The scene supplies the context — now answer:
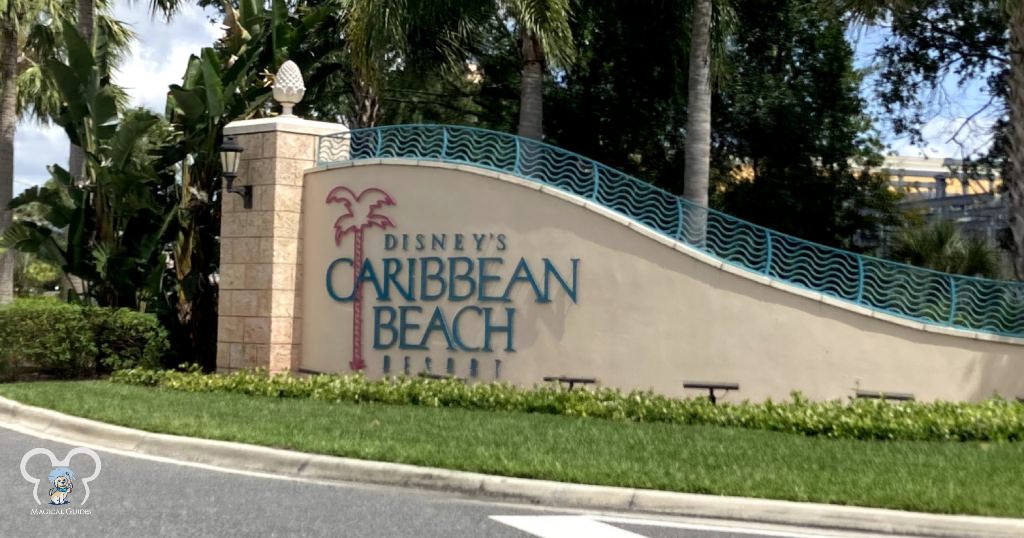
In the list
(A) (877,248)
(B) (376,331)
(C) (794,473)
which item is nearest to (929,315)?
(C) (794,473)

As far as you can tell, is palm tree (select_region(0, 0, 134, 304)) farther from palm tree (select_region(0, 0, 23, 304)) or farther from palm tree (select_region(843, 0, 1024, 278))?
palm tree (select_region(843, 0, 1024, 278))

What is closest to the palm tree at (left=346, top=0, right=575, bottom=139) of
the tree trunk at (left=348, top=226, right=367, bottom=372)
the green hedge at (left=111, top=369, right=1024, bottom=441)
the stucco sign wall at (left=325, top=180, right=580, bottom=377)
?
the stucco sign wall at (left=325, top=180, right=580, bottom=377)

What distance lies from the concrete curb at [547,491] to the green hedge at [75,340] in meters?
5.53

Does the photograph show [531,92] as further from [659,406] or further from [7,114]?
[7,114]

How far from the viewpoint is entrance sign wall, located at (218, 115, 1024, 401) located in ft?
43.1

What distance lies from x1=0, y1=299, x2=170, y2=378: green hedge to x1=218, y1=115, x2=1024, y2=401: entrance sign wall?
50.6 inches

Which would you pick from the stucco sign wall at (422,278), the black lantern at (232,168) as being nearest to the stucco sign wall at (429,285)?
the stucco sign wall at (422,278)

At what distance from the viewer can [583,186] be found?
14656mm

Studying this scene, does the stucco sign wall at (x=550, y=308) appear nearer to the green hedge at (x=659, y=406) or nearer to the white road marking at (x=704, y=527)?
the green hedge at (x=659, y=406)

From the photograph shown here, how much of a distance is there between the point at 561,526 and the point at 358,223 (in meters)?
9.09

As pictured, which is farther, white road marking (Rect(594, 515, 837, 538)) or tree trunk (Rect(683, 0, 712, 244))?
tree trunk (Rect(683, 0, 712, 244))

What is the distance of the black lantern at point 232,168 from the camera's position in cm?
1576

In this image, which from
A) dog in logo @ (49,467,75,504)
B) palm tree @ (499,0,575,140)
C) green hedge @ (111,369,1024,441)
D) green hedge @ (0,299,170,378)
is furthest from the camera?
green hedge @ (0,299,170,378)

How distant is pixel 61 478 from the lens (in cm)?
851
